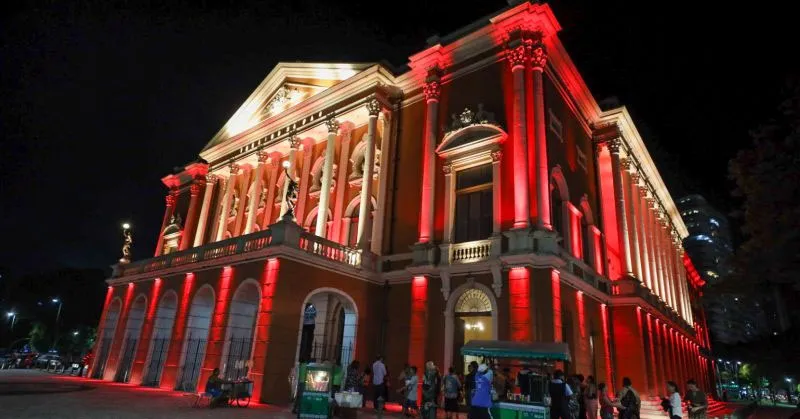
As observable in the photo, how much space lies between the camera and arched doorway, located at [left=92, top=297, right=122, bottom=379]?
25714 mm

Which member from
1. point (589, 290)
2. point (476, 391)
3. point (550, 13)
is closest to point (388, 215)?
point (589, 290)

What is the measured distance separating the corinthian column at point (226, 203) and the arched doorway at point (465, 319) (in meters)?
17.6

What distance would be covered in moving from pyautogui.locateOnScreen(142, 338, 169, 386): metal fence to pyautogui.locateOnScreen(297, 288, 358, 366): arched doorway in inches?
253

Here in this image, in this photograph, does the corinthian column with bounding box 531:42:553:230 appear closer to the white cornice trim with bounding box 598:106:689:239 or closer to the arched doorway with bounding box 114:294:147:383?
the white cornice trim with bounding box 598:106:689:239

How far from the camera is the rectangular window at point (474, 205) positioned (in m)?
19.5

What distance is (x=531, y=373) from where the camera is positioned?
989 cm

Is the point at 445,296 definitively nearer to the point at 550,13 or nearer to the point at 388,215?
the point at 388,215

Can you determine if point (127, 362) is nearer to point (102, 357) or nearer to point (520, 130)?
point (102, 357)

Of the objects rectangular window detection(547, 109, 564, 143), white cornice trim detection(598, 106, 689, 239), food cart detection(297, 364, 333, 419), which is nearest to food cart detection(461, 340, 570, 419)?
food cart detection(297, 364, 333, 419)

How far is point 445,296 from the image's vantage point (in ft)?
60.5

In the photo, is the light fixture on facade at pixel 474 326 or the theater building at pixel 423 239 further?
the light fixture on facade at pixel 474 326

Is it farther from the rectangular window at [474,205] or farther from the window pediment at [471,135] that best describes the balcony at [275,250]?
the window pediment at [471,135]

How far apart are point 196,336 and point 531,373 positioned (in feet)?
53.2

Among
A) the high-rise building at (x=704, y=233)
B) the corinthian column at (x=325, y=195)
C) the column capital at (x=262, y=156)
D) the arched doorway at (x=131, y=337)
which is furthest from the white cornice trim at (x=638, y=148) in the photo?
the high-rise building at (x=704, y=233)
